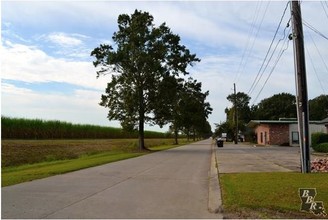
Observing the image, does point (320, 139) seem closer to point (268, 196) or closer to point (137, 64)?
point (137, 64)

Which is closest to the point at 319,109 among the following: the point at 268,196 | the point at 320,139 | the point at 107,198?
the point at 320,139

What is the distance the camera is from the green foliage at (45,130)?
5038cm

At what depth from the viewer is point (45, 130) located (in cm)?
5784

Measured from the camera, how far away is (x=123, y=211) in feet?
29.4

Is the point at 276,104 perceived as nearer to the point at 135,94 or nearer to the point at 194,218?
the point at 135,94

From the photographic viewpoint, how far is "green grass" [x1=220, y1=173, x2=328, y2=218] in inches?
335

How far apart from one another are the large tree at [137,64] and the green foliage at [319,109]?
258 feet

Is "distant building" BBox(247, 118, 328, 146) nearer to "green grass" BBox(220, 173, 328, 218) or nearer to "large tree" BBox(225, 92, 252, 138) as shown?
"large tree" BBox(225, 92, 252, 138)

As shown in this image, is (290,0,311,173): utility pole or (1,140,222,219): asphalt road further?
(290,0,311,173): utility pole

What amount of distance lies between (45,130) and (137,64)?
864 inches

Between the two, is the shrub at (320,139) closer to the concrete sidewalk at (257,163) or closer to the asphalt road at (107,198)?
the concrete sidewalk at (257,163)

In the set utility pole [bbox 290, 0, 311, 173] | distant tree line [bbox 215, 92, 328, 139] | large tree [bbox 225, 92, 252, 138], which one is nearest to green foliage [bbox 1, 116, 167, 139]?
large tree [bbox 225, 92, 252, 138]

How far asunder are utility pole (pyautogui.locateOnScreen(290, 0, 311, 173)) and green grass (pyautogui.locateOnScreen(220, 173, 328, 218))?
8.30 feet

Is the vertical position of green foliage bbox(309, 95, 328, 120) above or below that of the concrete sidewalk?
above
